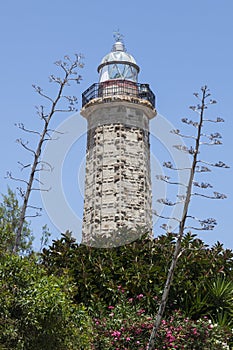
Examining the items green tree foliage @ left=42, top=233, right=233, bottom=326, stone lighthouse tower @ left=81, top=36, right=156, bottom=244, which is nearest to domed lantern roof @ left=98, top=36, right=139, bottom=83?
stone lighthouse tower @ left=81, top=36, right=156, bottom=244

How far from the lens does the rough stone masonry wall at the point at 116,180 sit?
2316 centimetres

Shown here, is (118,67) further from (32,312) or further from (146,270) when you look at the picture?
(32,312)

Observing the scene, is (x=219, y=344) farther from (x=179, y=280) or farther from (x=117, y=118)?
(x=117, y=118)

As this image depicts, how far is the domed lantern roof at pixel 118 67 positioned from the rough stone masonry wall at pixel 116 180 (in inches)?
96.4

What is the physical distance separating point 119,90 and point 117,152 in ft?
8.72

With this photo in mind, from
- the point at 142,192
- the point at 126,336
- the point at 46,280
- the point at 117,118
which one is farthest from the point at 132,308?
the point at 117,118

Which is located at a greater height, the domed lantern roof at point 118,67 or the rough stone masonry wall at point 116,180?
the domed lantern roof at point 118,67

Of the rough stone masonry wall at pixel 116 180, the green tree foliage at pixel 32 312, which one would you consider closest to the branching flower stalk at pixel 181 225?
the green tree foliage at pixel 32 312

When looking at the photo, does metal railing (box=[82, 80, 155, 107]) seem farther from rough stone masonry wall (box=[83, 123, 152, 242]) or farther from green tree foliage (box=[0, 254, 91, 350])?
green tree foliage (box=[0, 254, 91, 350])

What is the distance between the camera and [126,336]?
13375mm

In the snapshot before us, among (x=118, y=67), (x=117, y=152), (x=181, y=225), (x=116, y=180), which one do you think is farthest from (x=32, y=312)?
(x=118, y=67)

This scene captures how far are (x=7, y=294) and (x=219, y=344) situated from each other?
207 inches

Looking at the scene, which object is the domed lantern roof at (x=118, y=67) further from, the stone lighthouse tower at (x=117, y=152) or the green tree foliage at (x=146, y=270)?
the green tree foliage at (x=146, y=270)

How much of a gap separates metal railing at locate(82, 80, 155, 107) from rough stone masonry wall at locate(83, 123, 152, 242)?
54.3 inches
